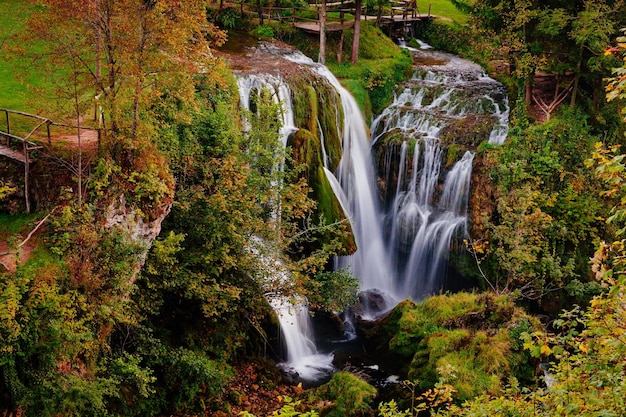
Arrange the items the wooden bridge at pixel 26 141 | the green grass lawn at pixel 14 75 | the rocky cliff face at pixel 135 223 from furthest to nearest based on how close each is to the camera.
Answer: the green grass lawn at pixel 14 75, the wooden bridge at pixel 26 141, the rocky cliff face at pixel 135 223

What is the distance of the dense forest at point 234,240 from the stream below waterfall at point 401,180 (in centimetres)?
28

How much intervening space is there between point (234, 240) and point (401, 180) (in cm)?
1137

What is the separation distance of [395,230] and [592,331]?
16.5 meters

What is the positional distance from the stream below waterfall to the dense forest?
284mm

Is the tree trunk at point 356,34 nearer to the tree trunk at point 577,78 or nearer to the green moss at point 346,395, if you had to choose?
the tree trunk at point 577,78

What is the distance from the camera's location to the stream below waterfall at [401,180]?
21.5 metres

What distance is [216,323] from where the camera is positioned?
47.3 feet

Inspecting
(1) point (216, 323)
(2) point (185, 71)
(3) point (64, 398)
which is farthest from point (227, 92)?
(3) point (64, 398)

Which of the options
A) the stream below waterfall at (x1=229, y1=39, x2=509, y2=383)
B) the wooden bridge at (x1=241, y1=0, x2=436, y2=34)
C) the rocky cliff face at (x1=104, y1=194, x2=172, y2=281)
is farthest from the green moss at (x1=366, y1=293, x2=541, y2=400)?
the wooden bridge at (x1=241, y1=0, x2=436, y2=34)

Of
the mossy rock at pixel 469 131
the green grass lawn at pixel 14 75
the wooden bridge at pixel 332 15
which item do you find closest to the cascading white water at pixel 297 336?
the green grass lawn at pixel 14 75

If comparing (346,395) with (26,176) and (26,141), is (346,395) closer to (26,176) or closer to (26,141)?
(26,176)

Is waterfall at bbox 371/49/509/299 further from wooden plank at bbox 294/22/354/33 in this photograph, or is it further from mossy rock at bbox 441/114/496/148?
wooden plank at bbox 294/22/354/33

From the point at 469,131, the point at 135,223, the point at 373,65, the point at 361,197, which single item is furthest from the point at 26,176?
the point at 373,65

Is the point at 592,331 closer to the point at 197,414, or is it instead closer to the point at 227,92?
the point at 197,414
